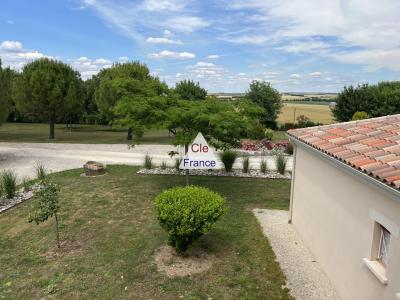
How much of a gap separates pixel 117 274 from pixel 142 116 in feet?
18.2

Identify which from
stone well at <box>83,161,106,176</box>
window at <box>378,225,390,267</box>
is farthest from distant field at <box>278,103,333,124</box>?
window at <box>378,225,390,267</box>

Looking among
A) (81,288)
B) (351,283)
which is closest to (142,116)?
(81,288)

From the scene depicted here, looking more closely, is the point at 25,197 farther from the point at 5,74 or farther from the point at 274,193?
the point at 5,74

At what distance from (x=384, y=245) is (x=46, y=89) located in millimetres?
23619

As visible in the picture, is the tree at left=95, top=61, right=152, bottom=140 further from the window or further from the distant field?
the window

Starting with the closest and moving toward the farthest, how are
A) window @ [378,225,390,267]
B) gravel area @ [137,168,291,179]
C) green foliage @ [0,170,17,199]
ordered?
1. window @ [378,225,390,267]
2. green foliage @ [0,170,17,199]
3. gravel area @ [137,168,291,179]

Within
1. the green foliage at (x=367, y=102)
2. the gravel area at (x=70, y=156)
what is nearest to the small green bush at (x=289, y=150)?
the gravel area at (x=70, y=156)

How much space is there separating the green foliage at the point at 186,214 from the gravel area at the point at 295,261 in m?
1.68

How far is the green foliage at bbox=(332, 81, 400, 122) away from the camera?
34.2 meters

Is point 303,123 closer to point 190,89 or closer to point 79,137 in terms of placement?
point 190,89

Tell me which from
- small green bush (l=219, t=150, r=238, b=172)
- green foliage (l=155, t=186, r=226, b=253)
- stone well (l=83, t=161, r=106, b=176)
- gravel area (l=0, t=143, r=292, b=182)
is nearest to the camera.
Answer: green foliage (l=155, t=186, r=226, b=253)

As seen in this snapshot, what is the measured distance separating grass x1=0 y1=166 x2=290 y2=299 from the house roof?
2.45m

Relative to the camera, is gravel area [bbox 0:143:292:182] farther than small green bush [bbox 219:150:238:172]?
Yes

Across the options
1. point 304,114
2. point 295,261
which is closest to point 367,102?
point 304,114
